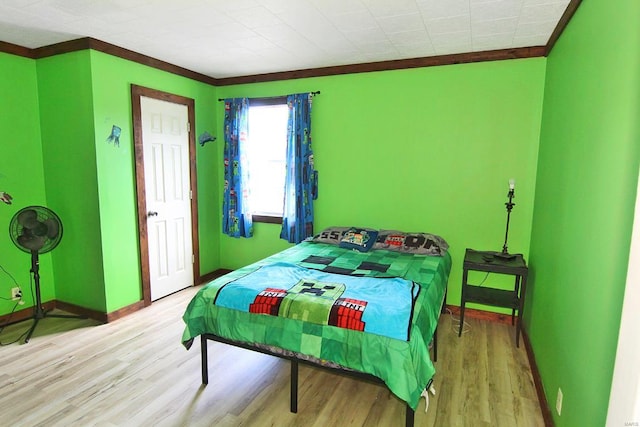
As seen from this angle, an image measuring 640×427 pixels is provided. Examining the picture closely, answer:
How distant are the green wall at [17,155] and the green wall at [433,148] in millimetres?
2327

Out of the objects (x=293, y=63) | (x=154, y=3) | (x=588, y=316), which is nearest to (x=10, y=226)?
(x=154, y=3)

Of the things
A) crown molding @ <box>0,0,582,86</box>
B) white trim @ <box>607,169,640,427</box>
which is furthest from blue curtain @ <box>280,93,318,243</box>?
white trim @ <box>607,169,640,427</box>

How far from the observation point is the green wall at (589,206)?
131 cm

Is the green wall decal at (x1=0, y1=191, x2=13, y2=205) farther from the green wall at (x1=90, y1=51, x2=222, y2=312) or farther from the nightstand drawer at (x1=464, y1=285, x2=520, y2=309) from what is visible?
the nightstand drawer at (x1=464, y1=285, x2=520, y2=309)

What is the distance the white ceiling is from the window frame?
634 mm

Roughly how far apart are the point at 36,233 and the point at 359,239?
287 cm

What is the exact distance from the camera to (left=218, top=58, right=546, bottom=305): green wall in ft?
10.8

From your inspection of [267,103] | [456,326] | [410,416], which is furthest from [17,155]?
[456,326]

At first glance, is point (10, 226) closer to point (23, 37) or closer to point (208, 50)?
point (23, 37)

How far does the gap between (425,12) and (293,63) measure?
62.8 inches

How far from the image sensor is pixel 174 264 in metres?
4.07

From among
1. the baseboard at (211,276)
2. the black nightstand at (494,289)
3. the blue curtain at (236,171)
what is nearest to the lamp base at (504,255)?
the black nightstand at (494,289)

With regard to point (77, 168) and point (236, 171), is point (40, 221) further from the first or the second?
point (236, 171)

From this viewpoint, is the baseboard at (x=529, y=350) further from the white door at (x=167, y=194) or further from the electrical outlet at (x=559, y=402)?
the white door at (x=167, y=194)
